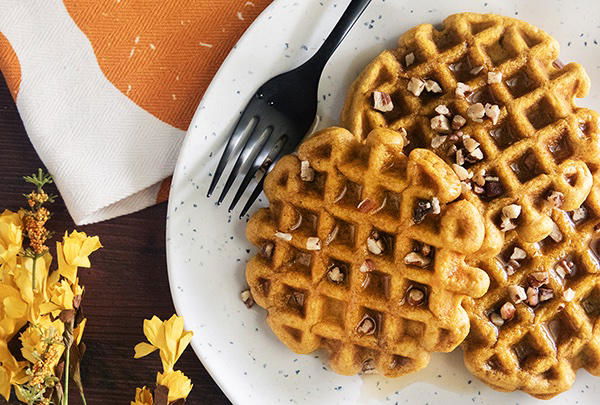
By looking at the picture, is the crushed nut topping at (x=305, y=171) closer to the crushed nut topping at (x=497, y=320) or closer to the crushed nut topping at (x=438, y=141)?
the crushed nut topping at (x=438, y=141)

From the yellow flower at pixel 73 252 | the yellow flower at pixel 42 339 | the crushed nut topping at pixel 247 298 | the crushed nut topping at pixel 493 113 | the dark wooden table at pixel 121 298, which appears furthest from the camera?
the dark wooden table at pixel 121 298

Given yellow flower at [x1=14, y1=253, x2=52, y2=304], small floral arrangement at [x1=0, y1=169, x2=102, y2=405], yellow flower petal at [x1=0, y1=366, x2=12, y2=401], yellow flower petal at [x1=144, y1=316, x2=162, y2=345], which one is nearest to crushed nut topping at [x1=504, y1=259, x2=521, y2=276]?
yellow flower petal at [x1=144, y1=316, x2=162, y2=345]

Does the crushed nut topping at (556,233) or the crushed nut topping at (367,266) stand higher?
the crushed nut topping at (556,233)

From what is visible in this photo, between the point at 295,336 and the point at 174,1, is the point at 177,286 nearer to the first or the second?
the point at 295,336

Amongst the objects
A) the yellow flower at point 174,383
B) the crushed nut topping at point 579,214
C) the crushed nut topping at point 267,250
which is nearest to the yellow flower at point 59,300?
the yellow flower at point 174,383

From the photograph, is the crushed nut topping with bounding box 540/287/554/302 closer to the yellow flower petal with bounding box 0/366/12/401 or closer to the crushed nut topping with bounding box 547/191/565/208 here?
the crushed nut topping with bounding box 547/191/565/208

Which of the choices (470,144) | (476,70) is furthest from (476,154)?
(476,70)

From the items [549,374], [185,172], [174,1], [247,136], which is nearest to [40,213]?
[185,172]
